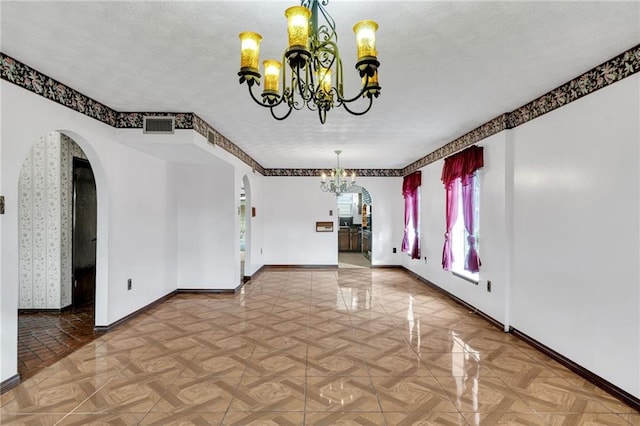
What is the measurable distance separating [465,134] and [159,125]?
4.19 metres

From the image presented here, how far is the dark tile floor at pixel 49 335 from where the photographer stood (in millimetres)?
2994

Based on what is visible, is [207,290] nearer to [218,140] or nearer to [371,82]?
[218,140]

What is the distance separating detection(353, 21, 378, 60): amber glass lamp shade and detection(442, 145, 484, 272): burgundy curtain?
342 centimetres

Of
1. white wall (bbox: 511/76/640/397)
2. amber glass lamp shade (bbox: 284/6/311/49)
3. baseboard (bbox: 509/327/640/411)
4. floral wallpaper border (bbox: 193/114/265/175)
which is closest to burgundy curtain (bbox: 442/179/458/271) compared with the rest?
white wall (bbox: 511/76/640/397)

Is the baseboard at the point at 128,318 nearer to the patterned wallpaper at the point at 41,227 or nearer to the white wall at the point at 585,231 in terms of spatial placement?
the patterned wallpaper at the point at 41,227

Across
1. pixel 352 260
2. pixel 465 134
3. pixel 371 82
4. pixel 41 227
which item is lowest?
pixel 352 260

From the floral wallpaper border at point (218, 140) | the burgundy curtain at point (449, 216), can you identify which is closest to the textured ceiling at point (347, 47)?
the floral wallpaper border at point (218, 140)

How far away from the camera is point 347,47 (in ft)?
7.51

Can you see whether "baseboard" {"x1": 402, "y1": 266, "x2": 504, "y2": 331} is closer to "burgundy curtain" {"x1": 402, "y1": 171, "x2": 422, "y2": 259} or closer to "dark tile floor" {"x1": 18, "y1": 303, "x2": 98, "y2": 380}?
"burgundy curtain" {"x1": 402, "y1": 171, "x2": 422, "y2": 259}

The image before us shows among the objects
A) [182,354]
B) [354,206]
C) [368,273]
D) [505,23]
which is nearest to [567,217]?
[505,23]

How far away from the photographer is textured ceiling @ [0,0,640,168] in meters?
1.88

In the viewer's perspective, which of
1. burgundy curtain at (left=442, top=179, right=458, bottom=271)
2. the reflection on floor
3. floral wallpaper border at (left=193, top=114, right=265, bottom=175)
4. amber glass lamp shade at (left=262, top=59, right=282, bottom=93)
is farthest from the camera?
the reflection on floor

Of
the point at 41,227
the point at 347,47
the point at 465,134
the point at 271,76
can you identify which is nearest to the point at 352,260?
the point at 465,134

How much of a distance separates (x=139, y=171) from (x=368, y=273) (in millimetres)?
5232
